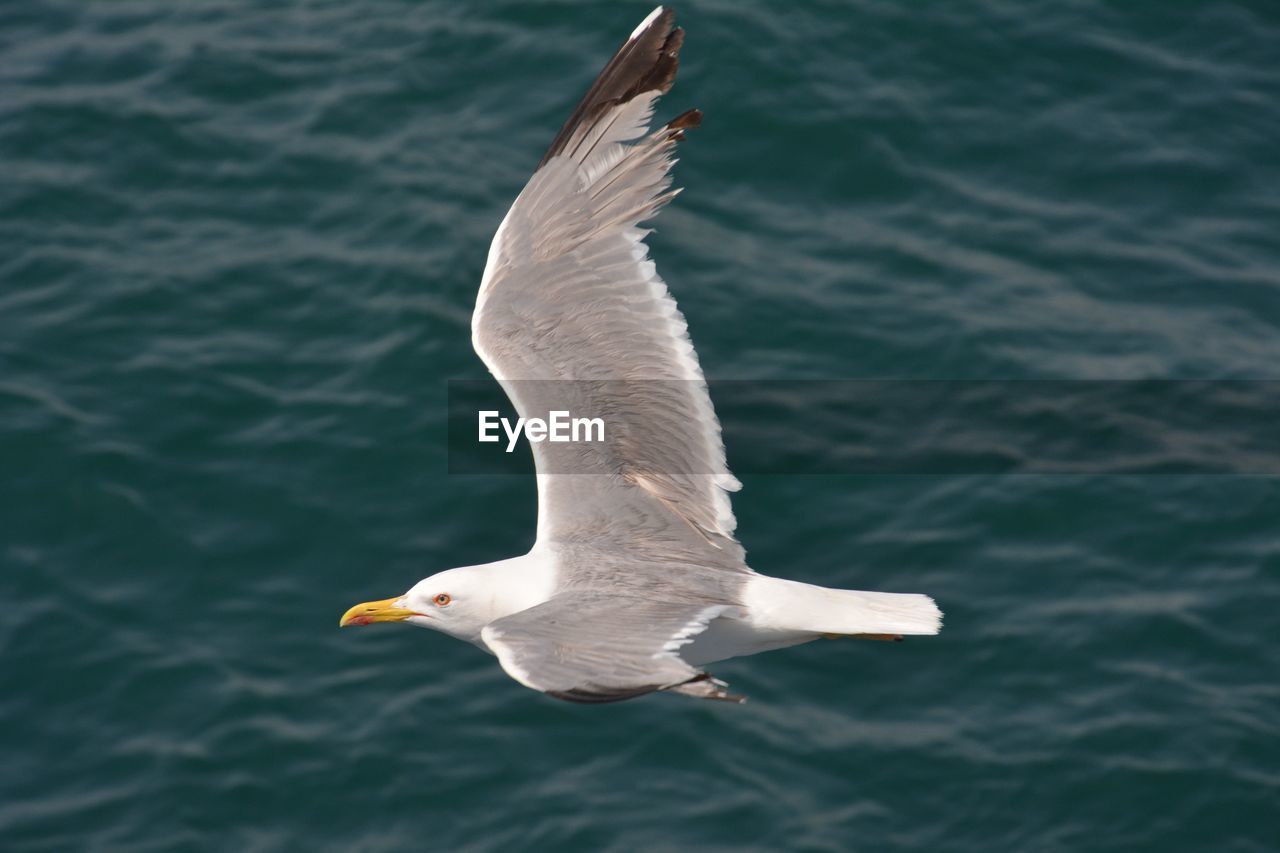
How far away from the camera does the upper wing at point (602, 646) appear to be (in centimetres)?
763

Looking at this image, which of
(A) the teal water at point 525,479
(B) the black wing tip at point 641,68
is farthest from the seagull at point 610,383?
(A) the teal water at point 525,479

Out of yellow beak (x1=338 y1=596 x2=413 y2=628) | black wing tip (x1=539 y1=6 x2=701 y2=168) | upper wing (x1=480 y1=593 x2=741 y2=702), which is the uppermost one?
black wing tip (x1=539 y1=6 x2=701 y2=168)

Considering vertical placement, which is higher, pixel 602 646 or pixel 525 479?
pixel 602 646

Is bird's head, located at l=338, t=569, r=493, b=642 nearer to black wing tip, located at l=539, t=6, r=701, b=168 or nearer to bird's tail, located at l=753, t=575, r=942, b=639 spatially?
bird's tail, located at l=753, t=575, r=942, b=639

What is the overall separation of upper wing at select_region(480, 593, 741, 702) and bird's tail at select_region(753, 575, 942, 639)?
17.8 inches

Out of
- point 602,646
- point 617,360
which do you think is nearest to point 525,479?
point 617,360

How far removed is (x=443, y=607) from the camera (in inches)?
405

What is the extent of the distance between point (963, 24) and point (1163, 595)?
5.98 meters

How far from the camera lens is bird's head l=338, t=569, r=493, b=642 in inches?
401

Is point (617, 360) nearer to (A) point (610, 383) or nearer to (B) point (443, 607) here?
(A) point (610, 383)

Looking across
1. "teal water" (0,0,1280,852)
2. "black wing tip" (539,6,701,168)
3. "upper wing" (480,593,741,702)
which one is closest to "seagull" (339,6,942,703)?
"black wing tip" (539,6,701,168)

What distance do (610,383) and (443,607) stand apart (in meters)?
1.57

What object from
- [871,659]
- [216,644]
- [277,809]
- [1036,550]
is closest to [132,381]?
[216,644]

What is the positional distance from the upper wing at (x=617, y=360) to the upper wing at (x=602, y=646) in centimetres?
94
